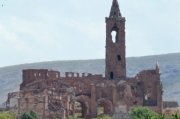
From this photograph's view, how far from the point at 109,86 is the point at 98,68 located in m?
76.4

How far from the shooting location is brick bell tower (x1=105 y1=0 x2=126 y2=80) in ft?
362

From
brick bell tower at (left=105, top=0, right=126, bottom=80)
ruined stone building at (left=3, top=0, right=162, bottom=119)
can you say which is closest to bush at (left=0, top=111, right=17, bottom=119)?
ruined stone building at (left=3, top=0, right=162, bottom=119)

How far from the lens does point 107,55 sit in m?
111

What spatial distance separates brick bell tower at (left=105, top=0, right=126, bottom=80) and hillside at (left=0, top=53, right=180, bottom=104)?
57.1m

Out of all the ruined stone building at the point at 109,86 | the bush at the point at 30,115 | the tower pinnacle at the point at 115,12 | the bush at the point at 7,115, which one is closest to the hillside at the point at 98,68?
the tower pinnacle at the point at 115,12

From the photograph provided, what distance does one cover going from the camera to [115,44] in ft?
365

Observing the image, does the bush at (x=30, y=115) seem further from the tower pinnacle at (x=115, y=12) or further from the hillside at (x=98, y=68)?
the hillside at (x=98, y=68)

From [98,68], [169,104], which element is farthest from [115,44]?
[98,68]

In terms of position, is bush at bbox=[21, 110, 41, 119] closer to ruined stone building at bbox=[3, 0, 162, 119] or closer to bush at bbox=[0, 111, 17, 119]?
bush at bbox=[0, 111, 17, 119]

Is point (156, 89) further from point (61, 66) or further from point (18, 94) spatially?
point (61, 66)

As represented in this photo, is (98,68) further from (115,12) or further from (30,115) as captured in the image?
(30,115)

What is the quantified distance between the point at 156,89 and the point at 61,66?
81160 mm

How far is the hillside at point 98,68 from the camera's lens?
175 meters

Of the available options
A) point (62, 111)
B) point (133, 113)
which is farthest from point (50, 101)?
point (133, 113)
